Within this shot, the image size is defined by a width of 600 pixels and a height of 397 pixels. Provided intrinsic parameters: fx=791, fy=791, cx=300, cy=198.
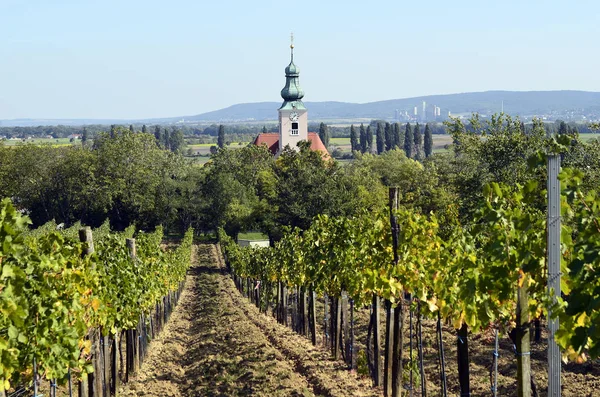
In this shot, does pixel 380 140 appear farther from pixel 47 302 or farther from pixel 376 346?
pixel 47 302

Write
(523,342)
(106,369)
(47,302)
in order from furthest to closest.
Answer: (106,369) < (47,302) < (523,342)

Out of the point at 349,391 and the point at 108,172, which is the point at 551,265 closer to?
the point at 349,391

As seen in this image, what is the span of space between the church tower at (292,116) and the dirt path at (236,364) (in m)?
95.6

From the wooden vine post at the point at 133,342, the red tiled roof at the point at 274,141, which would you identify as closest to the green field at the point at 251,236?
the red tiled roof at the point at 274,141

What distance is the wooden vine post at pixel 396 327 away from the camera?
14.8 metres

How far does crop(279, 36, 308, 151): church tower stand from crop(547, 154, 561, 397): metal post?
118835mm

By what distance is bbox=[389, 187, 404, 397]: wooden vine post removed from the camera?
584 inches

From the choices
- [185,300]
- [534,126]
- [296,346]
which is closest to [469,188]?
[534,126]

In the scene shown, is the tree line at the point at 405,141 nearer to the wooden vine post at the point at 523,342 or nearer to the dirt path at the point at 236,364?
the dirt path at the point at 236,364

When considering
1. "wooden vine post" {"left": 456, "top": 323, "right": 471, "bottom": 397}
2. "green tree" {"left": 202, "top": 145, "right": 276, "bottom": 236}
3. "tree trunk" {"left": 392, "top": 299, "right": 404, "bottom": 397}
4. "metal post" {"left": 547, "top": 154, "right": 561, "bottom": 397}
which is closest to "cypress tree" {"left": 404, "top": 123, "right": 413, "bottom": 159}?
"green tree" {"left": 202, "top": 145, "right": 276, "bottom": 236}

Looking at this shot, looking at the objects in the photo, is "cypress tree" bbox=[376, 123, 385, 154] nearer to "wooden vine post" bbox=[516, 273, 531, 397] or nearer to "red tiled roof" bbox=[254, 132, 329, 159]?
"red tiled roof" bbox=[254, 132, 329, 159]

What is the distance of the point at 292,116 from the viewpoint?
418 ft

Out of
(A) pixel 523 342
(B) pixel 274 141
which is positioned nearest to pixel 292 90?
(B) pixel 274 141

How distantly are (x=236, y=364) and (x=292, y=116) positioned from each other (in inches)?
4277
